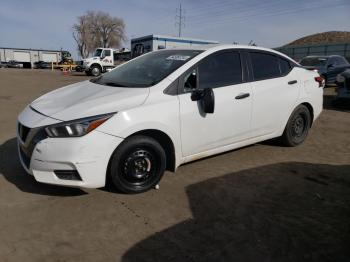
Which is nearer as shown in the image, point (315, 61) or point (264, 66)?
point (264, 66)

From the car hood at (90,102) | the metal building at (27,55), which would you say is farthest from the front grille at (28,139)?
the metal building at (27,55)

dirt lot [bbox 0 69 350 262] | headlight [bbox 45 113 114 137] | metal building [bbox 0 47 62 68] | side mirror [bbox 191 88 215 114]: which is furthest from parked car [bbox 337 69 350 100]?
metal building [bbox 0 47 62 68]

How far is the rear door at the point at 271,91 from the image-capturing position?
5.04m

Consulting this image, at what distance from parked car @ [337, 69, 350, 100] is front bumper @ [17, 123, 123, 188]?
8667 millimetres

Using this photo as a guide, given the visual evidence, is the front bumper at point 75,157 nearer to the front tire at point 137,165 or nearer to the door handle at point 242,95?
the front tire at point 137,165

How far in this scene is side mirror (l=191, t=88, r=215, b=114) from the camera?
4195mm

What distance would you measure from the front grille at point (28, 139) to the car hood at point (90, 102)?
0.72ft

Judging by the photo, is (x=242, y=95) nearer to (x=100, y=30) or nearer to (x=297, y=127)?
(x=297, y=127)

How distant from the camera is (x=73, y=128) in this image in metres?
3.56

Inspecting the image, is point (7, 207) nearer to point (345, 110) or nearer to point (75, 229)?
point (75, 229)

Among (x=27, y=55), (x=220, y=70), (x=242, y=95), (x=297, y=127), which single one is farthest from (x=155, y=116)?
(x=27, y=55)

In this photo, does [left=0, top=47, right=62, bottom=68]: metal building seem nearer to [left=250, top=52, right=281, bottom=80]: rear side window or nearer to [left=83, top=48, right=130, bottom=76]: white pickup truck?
[left=83, top=48, right=130, bottom=76]: white pickup truck

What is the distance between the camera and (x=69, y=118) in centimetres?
362

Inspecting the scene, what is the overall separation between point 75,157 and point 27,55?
67.7 metres
